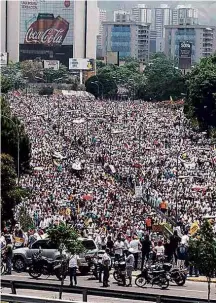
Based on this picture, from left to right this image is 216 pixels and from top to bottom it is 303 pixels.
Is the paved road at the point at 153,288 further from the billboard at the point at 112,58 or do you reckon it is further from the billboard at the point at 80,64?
the billboard at the point at 112,58

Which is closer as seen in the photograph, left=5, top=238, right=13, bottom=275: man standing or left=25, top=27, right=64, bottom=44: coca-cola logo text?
left=5, top=238, right=13, bottom=275: man standing

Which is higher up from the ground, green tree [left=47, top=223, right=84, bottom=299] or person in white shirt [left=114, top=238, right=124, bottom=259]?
green tree [left=47, top=223, right=84, bottom=299]

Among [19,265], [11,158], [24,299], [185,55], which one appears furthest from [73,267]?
[185,55]

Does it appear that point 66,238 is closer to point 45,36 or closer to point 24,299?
point 24,299

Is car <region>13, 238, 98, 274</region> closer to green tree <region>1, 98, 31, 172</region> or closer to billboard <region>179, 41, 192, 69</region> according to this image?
green tree <region>1, 98, 31, 172</region>

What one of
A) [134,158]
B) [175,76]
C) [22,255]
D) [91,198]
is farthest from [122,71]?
[22,255]

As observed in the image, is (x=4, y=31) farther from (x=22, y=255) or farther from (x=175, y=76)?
(x=22, y=255)

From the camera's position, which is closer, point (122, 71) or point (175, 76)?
point (175, 76)

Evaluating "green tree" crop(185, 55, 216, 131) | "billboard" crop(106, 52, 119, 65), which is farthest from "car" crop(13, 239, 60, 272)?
"billboard" crop(106, 52, 119, 65)
